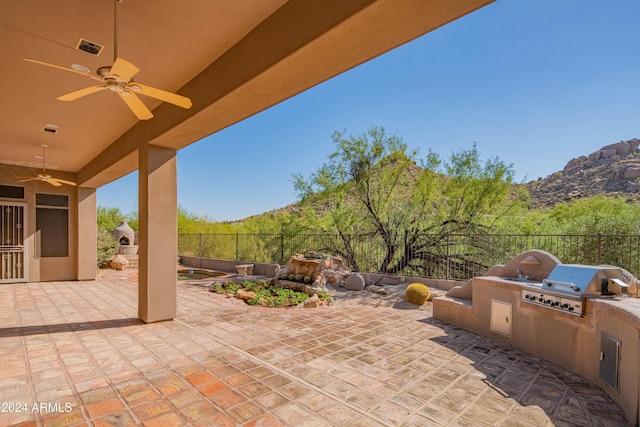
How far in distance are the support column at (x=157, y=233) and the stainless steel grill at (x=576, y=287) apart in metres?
4.78

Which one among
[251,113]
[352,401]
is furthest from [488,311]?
[251,113]

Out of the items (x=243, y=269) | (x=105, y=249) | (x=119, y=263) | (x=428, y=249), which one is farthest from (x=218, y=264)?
(x=428, y=249)

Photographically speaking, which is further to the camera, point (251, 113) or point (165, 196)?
point (165, 196)

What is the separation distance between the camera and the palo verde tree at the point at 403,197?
29.0 feet

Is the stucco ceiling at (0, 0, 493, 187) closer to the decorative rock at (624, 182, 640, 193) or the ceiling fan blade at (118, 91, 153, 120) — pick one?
the ceiling fan blade at (118, 91, 153, 120)

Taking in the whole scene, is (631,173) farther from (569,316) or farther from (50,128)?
(50,128)

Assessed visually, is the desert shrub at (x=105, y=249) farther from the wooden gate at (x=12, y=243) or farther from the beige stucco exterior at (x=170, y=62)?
the beige stucco exterior at (x=170, y=62)

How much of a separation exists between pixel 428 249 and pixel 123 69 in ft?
27.7

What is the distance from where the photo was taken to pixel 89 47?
2723mm

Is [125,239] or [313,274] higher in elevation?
[125,239]

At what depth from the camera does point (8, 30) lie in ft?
7.91

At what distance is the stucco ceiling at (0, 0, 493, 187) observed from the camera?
6.26 ft

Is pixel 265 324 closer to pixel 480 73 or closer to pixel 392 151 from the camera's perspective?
pixel 392 151

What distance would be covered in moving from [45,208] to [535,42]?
51.1 feet
